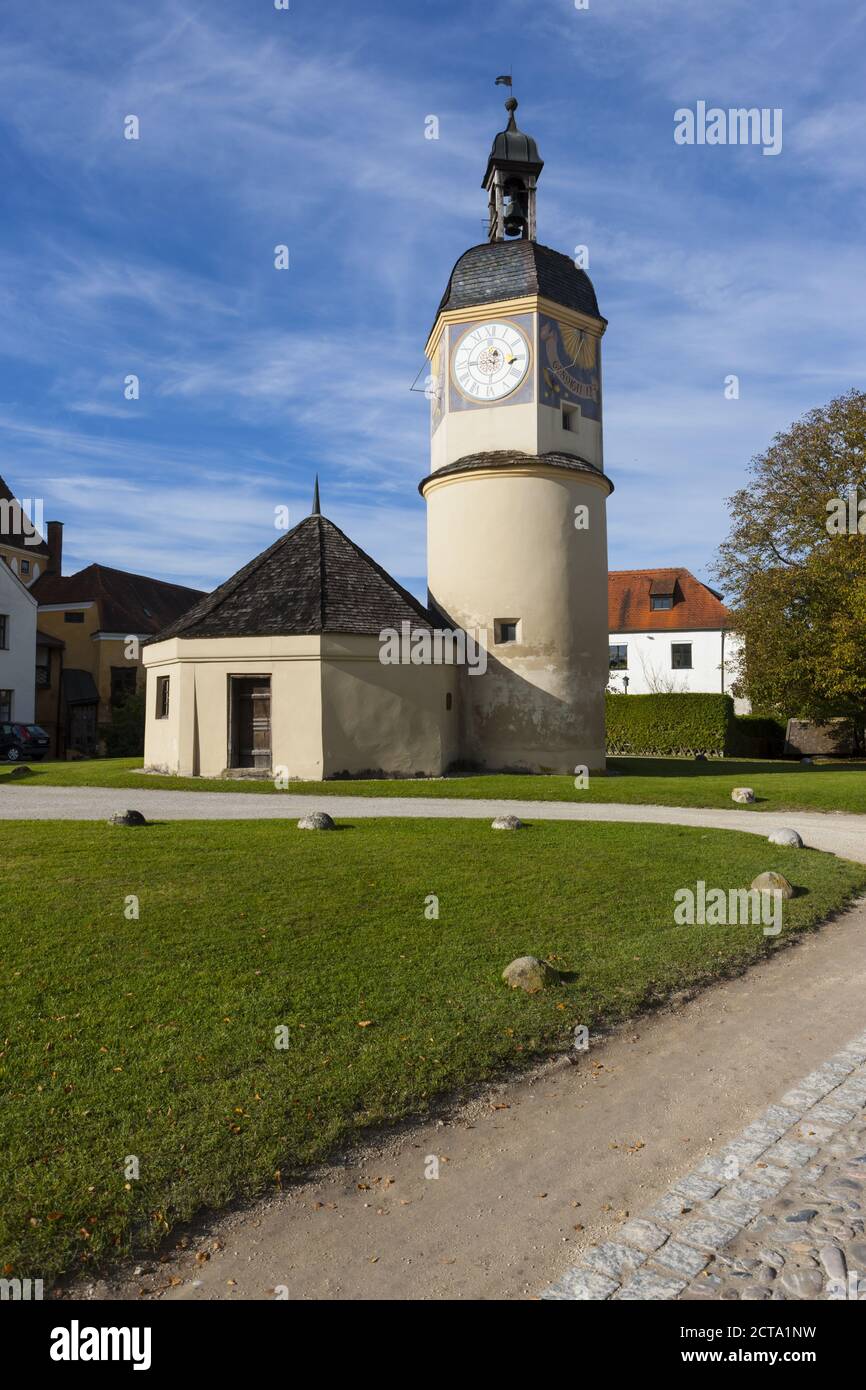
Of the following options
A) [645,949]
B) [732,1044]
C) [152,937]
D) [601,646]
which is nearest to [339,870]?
[152,937]

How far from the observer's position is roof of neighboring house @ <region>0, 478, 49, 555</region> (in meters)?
52.7

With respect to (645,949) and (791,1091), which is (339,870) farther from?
(791,1091)

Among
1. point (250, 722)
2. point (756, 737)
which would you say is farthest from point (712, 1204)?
point (756, 737)

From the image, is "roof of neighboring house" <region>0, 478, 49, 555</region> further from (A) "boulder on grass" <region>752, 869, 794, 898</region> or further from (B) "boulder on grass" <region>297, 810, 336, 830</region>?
(A) "boulder on grass" <region>752, 869, 794, 898</region>

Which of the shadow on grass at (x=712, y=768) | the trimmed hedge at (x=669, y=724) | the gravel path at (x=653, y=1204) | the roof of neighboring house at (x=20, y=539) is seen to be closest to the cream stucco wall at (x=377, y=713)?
the shadow on grass at (x=712, y=768)

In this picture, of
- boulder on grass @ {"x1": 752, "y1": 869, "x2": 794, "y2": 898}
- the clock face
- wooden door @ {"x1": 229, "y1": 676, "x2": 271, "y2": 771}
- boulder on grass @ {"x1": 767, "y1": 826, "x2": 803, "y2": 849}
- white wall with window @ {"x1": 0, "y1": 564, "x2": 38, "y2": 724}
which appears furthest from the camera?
white wall with window @ {"x1": 0, "y1": 564, "x2": 38, "y2": 724}

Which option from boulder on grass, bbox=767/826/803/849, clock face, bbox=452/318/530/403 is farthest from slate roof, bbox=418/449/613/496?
boulder on grass, bbox=767/826/803/849

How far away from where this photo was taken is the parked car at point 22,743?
122 feet

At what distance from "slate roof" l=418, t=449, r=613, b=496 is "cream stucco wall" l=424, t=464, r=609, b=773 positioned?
226 mm

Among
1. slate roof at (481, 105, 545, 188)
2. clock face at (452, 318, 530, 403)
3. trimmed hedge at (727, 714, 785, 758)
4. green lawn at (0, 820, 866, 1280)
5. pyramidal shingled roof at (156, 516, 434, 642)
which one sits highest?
slate roof at (481, 105, 545, 188)

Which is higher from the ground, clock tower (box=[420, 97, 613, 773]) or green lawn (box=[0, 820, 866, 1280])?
clock tower (box=[420, 97, 613, 773])

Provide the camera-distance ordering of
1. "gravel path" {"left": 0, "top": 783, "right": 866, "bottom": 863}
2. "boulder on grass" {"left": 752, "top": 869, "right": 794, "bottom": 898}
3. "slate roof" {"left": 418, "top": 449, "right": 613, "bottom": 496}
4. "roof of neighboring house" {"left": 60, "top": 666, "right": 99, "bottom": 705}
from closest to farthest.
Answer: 1. "boulder on grass" {"left": 752, "top": 869, "right": 794, "bottom": 898}
2. "gravel path" {"left": 0, "top": 783, "right": 866, "bottom": 863}
3. "slate roof" {"left": 418, "top": 449, "right": 613, "bottom": 496}
4. "roof of neighboring house" {"left": 60, "top": 666, "right": 99, "bottom": 705}

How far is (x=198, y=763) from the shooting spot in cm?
2389

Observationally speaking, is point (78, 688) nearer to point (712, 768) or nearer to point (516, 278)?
point (516, 278)
